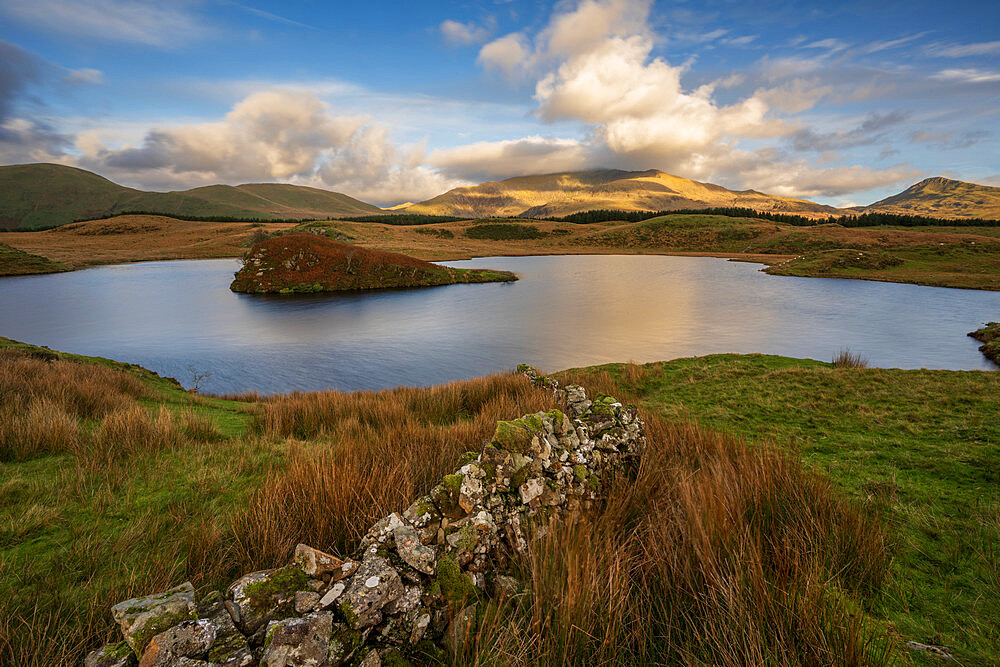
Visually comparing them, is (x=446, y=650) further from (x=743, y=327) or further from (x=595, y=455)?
(x=743, y=327)

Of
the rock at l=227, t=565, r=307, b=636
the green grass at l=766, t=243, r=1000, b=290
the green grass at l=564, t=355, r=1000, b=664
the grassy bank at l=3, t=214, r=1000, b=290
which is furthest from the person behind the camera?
the grassy bank at l=3, t=214, r=1000, b=290

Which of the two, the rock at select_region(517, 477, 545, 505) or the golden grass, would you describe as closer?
the golden grass

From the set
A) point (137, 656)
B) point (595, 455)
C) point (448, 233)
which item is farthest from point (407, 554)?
point (448, 233)

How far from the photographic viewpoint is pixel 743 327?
2327cm

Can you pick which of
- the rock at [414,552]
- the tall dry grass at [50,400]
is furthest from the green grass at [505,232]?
the rock at [414,552]

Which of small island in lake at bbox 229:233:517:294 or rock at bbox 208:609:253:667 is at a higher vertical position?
small island in lake at bbox 229:233:517:294

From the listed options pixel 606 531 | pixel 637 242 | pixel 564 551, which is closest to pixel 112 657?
pixel 564 551

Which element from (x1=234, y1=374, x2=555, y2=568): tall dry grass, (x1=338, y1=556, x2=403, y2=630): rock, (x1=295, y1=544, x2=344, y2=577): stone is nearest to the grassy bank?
(x1=234, y1=374, x2=555, y2=568): tall dry grass

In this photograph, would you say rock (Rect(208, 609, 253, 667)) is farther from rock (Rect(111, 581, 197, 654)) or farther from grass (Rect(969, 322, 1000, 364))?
grass (Rect(969, 322, 1000, 364))

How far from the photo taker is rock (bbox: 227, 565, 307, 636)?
2221 mm

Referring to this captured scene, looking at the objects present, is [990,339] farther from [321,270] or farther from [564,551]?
[321,270]

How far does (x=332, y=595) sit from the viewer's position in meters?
2.31

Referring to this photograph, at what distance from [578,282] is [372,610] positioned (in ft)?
135

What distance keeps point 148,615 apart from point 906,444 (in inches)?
363
